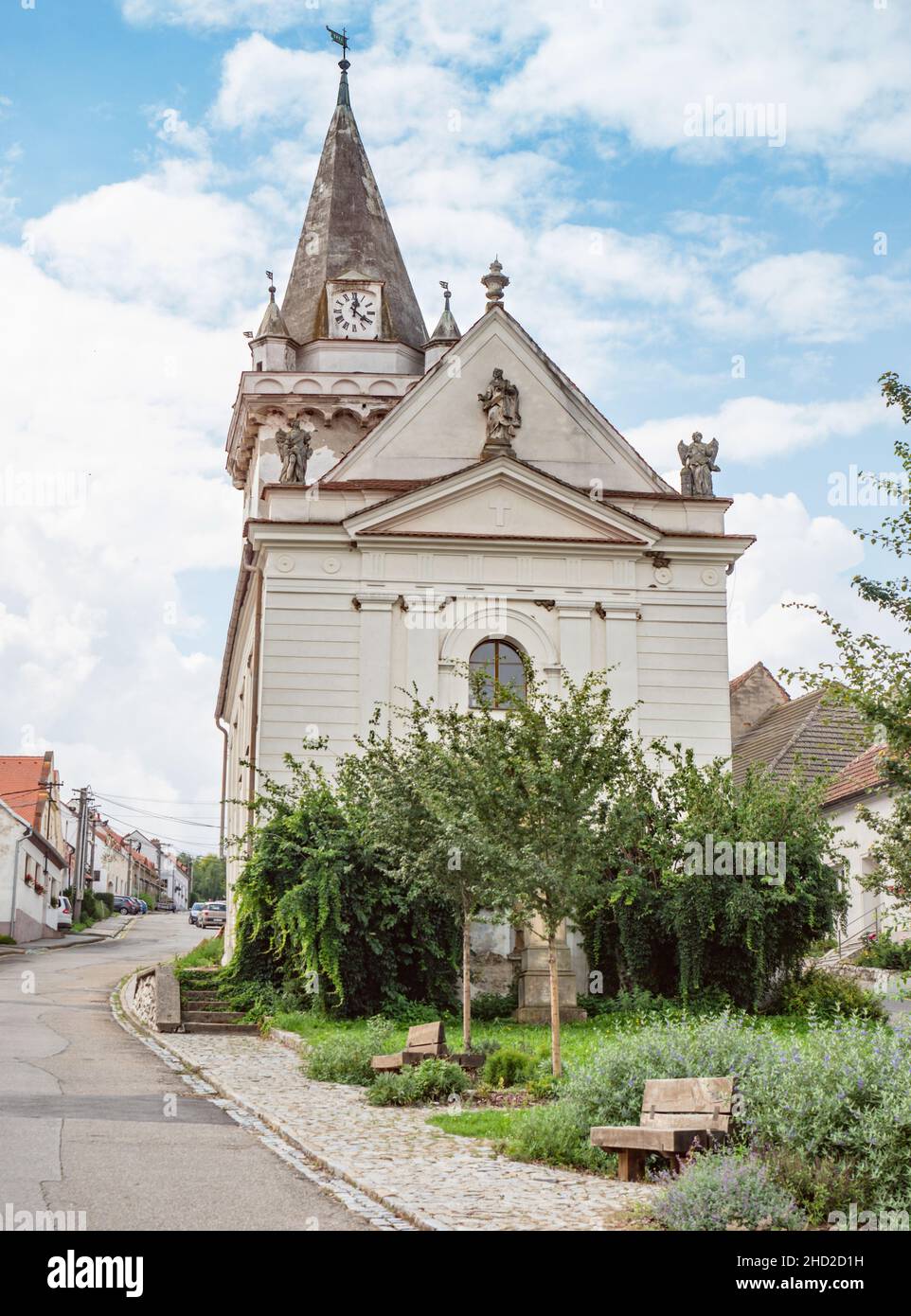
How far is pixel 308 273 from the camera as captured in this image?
126 ft

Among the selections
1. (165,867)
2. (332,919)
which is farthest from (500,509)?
(165,867)

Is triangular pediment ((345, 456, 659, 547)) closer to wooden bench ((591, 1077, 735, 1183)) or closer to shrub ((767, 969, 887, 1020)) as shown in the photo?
shrub ((767, 969, 887, 1020))

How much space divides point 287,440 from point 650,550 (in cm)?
772

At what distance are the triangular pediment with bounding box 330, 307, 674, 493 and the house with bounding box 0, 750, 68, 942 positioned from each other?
97.6ft

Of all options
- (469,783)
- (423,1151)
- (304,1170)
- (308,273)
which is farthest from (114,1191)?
Answer: (308,273)

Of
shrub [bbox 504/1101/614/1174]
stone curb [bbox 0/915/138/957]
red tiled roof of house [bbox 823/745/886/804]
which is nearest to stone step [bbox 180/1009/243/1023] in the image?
shrub [bbox 504/1101/614/1174]

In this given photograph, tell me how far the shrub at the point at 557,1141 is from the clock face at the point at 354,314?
28.2 m

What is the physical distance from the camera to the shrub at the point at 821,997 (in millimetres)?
21312

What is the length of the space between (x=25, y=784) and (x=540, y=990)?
46370 mm

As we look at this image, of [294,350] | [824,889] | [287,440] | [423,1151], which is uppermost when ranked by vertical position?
[294,350]

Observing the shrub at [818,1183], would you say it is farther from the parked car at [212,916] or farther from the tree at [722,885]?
the parked car at [212,916]

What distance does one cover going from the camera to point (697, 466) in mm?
30516
